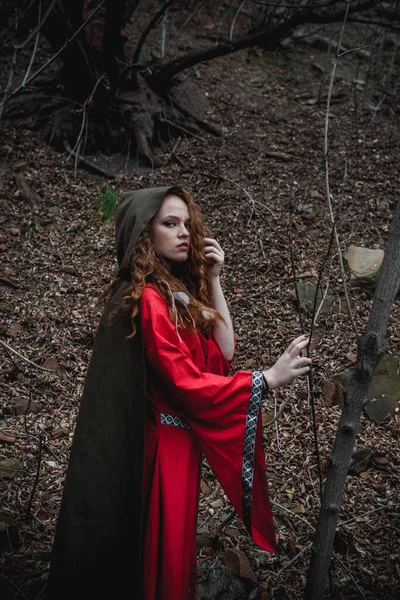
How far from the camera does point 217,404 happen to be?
205 cm

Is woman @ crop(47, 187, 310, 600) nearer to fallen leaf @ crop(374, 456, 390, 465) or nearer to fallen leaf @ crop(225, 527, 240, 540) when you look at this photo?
fallen leaf @ crop(225, 527, 240, 540)

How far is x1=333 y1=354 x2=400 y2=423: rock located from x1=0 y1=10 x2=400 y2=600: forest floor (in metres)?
0.08

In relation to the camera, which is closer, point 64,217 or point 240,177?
point 64,217

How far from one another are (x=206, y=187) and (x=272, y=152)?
1.19 m

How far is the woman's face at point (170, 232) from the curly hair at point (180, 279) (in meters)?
0.03

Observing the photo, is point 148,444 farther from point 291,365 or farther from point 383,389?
point 383,389

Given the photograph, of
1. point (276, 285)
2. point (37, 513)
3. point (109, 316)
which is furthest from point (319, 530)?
point (276, 285)

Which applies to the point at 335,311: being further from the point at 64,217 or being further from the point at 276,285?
the point at 64,217

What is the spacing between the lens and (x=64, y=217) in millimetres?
5891

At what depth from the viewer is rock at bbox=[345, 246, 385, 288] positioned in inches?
190

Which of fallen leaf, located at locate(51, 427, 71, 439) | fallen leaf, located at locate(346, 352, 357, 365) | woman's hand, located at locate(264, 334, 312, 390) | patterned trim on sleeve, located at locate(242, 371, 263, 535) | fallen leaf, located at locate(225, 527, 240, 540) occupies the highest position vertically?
fallen leaf, located at locate(346, 352, 357, 365)

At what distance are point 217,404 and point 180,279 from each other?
2.30 feet

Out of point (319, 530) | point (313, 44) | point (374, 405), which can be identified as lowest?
→ point (319, 530)

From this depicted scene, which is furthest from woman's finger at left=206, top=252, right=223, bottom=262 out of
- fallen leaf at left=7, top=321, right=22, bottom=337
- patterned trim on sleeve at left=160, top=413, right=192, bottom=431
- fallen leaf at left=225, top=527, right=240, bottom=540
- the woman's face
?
fallen leaf at left=7, top=321, right=22, bottom=337
